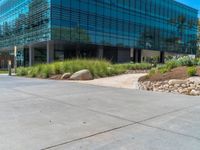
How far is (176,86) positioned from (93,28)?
31.0 metres

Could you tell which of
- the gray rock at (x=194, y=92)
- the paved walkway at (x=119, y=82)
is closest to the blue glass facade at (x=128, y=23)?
the paved walkway at (x=119, y=82)

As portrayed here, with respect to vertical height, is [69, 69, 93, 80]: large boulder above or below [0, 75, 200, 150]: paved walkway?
above

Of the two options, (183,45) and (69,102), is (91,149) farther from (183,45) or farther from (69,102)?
(183,45)

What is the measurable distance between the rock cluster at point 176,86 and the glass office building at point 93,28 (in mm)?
26461

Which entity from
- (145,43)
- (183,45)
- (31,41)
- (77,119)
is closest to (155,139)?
(77,119)

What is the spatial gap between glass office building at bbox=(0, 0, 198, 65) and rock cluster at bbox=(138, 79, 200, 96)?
26.5 metres

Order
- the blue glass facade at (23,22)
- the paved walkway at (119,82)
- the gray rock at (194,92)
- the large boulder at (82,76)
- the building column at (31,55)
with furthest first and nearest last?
the building column at (31,55)
the blue glass facade at (23,22)
the large boulder at (82,76)
the paved walkway at (119,82)
the gray rock at (194,92)

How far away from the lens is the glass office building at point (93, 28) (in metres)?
37.3

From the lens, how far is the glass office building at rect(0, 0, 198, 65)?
37.3 m

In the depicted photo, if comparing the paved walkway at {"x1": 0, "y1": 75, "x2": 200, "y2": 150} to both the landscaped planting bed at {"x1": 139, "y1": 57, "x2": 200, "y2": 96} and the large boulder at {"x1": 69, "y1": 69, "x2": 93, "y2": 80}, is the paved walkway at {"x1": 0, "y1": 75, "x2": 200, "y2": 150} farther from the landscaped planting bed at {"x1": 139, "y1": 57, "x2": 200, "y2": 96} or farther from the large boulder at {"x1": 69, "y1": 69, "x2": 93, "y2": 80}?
the large boulder at {"x1": 69, "y1": 69, "x2": 93, "y2": 80}

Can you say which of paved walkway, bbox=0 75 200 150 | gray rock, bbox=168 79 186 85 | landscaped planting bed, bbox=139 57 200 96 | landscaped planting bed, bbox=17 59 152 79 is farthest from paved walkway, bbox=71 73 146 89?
paved walkway, bbox=0 75 200 150

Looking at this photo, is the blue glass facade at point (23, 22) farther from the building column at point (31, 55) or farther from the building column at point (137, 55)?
the building column at point (137, 55)

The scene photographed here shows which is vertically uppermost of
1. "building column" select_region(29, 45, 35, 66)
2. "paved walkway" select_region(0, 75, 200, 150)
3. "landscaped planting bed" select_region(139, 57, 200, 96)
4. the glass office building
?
the glass office building

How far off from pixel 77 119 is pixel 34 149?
1.91 meters
